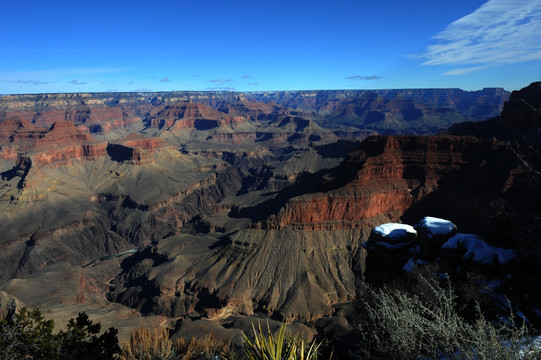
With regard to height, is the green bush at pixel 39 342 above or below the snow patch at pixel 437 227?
below

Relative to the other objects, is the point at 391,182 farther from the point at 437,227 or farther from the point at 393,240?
the point at 437,227

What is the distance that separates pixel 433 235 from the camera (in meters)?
30.5

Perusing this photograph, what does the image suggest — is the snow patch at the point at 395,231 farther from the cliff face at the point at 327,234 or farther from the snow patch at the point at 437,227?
the cliff face at the point at 327,234

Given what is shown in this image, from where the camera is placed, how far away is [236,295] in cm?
6875

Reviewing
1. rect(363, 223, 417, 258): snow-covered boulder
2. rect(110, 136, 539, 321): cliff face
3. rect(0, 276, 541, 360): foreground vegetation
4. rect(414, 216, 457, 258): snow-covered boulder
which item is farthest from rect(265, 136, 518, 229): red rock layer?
rect(0, 276, 541, 360): foreground vegetation

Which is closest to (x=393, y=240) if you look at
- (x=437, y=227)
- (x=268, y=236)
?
(x=437, y=227)

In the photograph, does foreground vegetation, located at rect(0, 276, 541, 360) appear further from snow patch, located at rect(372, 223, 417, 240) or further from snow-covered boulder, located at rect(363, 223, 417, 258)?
snow patch, located at rect(372, 223, 417, 240)

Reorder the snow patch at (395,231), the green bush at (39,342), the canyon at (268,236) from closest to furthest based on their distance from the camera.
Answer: the green bush at (39,342)
the snow patch at (395,231)
the canyon at (268,236)

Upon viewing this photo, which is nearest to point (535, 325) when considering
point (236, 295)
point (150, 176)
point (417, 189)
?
point (236, 295)

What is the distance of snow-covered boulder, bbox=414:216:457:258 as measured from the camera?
3008 centimetres

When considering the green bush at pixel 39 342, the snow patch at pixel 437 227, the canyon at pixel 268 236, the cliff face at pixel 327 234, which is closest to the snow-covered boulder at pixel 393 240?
the snow patch at pixel 437 227

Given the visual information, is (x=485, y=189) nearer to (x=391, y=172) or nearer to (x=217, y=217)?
(x=391, y=172)

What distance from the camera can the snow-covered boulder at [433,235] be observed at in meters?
30.1

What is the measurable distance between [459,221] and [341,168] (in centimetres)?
3803
